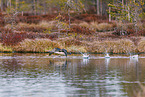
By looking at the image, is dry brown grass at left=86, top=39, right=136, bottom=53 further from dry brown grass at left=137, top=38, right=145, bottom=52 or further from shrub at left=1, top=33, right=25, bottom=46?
shrub at left=1, top=33, right=25, bottom=46

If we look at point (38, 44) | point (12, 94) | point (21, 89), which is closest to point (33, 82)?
point (21, 89)

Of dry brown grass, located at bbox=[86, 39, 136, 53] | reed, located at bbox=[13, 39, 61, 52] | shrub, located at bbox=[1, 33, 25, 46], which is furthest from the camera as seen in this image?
shrub, located at bbox=[1, 33, 25, 46]

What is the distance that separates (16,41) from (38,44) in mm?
4052

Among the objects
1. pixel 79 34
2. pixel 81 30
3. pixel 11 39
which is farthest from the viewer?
pixel 81 30

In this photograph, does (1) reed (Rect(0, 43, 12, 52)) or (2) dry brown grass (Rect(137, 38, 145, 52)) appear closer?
(2) dry brown grass (Rect(137, 38, 145, 52))

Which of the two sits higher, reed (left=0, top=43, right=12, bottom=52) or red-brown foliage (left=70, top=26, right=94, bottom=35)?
red-brown foliage (left=70, top=26, right=94, bottom=35)

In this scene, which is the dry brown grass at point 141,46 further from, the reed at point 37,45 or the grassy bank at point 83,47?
the reed at point 37,45

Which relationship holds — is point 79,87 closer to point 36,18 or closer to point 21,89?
point 21,89

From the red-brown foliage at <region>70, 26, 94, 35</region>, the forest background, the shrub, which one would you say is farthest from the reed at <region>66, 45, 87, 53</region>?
the red-brown foliage at <region>70, 26, 94, 35</region>

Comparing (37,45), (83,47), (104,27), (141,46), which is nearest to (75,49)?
(83,47)

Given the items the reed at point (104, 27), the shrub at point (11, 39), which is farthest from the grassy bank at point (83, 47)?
the reed at point (104, 27)

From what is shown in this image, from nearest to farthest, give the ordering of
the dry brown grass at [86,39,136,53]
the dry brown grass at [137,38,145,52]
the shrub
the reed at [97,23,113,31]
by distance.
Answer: the dry brown grass at [86,39,136,53]
the dry brown grass at [137,38,145,52]
the shrub
the reed at [97,23,113,31]

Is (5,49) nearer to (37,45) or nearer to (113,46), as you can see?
(37,45)

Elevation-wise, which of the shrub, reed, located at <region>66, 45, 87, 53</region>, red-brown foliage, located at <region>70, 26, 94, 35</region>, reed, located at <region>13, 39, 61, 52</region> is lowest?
reed, located at <region>66, 45, 87, 53</region>
